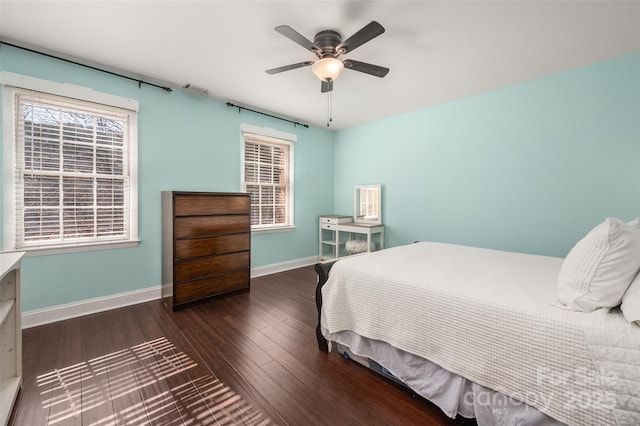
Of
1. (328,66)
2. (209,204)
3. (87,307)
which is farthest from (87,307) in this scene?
(328,66)

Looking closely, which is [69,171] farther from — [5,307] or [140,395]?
[140,395]

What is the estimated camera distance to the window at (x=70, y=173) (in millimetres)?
2322

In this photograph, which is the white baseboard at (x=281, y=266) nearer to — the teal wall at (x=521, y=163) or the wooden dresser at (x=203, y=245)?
the wooden dresser at (x=203, y=245)

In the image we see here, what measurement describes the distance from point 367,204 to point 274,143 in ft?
6.10

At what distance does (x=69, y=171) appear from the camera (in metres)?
2.54

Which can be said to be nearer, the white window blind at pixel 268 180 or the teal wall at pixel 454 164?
the teal wall at pixel 454 164

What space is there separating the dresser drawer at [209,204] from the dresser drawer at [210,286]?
0.76 metres

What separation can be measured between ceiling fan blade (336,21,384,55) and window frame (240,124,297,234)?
2.13 m

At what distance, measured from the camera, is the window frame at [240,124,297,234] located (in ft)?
12.3

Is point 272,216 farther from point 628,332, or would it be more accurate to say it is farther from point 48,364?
point 628,332

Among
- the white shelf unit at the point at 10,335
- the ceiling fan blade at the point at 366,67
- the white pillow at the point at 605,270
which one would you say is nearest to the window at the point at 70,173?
the white shelf unit at the point at 10,335

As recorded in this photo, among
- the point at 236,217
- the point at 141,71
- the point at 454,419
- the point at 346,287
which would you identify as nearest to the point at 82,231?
the point at 236,217

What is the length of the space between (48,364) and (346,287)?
2.14 meters

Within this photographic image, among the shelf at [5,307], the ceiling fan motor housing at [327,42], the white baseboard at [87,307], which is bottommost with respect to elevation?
the white baseboard at [87,307]
